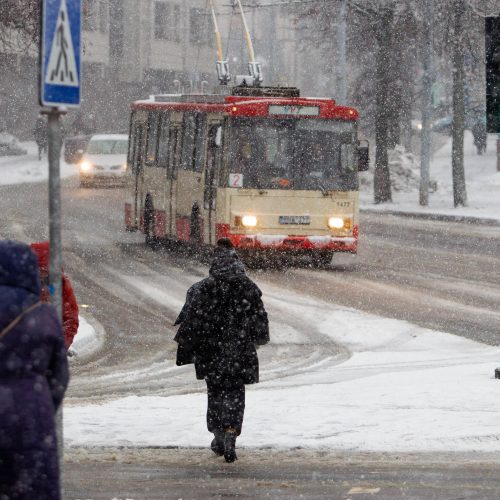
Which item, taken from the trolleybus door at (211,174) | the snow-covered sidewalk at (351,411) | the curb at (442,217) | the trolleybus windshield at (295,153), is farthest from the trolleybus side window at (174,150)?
the curb at (442,217)

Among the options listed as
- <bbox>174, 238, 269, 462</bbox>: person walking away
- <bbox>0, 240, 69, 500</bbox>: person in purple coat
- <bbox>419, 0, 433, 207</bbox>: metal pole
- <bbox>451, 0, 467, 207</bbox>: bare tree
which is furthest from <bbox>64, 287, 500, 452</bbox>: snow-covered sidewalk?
<bbox>419, 0, 433, 207</bbox>: metal pole

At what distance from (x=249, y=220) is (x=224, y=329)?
14587 mm

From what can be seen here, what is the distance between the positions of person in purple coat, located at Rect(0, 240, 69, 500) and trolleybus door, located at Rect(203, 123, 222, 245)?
19.0m

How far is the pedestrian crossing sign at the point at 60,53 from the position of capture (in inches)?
247

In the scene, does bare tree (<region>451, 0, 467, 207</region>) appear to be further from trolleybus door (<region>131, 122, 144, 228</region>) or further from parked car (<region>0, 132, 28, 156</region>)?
parked car (<region>0, 132, 28, 156</region>)

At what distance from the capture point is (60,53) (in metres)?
6.34

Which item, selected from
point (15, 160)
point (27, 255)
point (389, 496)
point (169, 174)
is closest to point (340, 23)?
point (169, 174)

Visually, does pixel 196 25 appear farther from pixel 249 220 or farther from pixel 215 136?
pixel 249 220

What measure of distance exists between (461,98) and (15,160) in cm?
2607

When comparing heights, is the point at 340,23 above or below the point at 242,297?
above

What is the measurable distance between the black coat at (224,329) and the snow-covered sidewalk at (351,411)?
652 mm

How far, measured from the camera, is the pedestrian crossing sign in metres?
6.27

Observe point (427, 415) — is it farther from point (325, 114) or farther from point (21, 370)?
point (325, 114)

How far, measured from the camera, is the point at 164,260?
2514 cm
